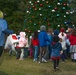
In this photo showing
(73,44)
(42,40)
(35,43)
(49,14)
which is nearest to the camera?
(42,40)

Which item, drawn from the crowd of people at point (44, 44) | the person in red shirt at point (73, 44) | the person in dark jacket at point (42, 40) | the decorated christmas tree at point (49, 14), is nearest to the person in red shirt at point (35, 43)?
the crowd of people at point (44, 44)

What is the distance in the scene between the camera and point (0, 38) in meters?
10.2

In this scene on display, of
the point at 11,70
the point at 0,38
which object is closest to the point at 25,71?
the point at 11,70

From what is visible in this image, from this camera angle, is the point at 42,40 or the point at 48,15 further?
the point at 48,15

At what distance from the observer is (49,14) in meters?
18.2

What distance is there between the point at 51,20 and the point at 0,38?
8261 millimetres

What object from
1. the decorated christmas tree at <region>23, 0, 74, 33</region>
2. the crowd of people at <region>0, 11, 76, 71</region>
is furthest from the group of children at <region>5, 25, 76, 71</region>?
the decorated christmas tree at <region>23, 0, 74, 33</region>

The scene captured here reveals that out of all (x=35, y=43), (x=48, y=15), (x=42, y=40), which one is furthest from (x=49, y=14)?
(x=42, y=40)

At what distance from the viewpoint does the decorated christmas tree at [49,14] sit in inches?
714

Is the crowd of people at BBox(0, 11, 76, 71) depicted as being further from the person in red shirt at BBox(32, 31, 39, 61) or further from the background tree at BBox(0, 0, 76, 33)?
the background tree at BBox(0, 0, 76, 33)

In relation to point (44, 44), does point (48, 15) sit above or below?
above

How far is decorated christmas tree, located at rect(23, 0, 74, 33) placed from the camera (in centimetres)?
1814

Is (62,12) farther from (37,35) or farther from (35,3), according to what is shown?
(37,35)

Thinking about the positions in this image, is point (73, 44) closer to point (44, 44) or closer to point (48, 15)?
point (44, 44)
